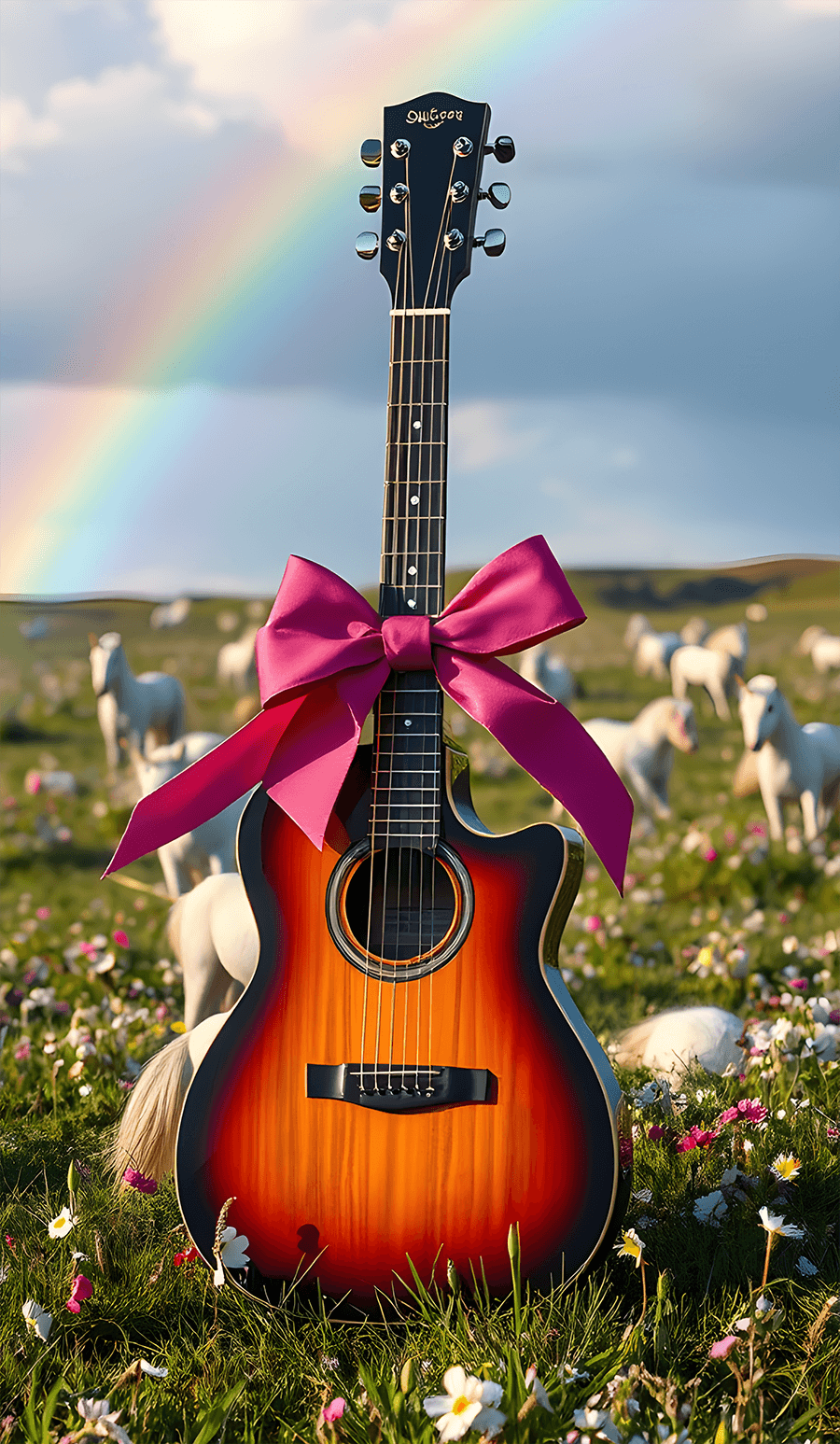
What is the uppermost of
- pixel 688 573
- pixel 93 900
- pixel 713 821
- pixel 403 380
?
pixel 688 573

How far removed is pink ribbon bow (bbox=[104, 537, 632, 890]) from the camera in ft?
10.2

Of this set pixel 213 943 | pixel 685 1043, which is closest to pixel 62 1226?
pixel 213 943

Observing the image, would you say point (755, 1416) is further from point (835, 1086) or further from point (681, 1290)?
point (835, 1086)

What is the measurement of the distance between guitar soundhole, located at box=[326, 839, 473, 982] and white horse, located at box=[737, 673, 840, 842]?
5.23 m

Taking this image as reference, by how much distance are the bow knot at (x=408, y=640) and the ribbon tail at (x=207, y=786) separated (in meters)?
0.29

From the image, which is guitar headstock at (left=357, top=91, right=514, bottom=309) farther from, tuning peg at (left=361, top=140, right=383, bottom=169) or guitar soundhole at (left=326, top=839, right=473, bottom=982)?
guitar soundhole at (left=326, top=839, right=473, bottom=982)

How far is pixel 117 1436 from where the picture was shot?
2.06 meters

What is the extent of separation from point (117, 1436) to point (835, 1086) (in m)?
3.12

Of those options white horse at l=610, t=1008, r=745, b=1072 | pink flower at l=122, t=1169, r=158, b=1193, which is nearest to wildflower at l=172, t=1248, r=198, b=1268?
pink flower at l=122, t=1169, r=158, b=1193

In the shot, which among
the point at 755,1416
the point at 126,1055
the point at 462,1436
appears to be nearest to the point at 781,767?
the point at 126,1055

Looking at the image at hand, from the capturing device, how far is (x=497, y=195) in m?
3.41

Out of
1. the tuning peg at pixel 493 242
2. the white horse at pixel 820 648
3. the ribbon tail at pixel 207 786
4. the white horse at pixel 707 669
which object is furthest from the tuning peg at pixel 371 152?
the white horse at pixel 820 648

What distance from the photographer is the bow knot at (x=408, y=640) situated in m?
3.13

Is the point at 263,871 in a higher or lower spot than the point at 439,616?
lower
